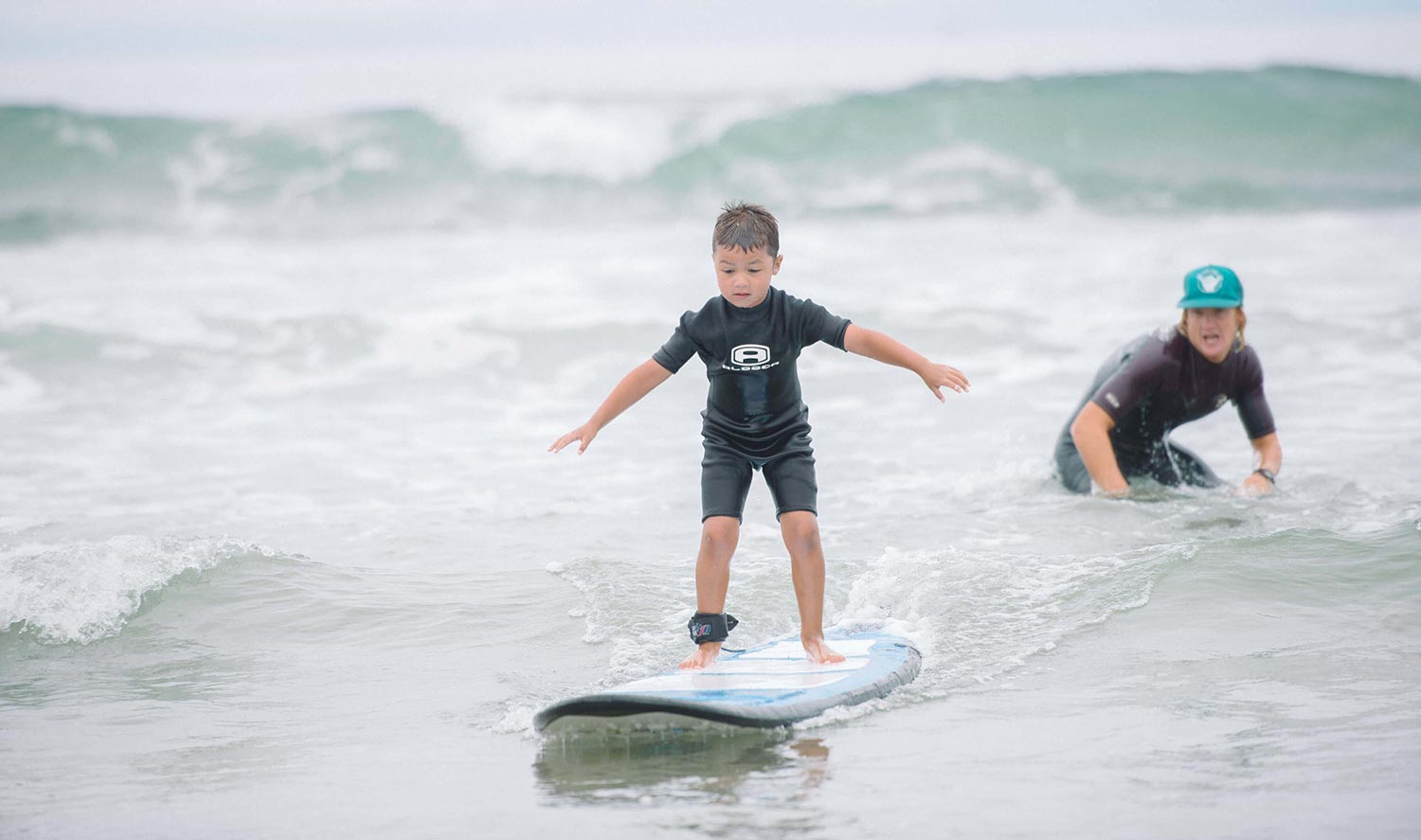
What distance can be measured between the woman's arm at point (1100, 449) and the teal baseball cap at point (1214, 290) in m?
0.77

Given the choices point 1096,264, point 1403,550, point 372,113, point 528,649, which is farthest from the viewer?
point 372,113

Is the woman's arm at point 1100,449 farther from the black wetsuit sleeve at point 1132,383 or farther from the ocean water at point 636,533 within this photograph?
the ocean water at point 636,533

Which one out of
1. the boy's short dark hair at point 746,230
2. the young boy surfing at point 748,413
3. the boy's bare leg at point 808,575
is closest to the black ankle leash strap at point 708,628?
the young boy surfing at point 748,413

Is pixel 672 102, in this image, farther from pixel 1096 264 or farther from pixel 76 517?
pixel 76 517

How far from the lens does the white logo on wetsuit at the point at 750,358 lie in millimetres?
4906

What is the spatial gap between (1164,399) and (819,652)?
10.0ft

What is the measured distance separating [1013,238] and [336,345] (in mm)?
9458

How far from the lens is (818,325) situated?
16.1 feet

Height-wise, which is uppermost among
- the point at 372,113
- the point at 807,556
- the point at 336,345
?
the point at 372,113

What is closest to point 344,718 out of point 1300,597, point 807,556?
point 807,556

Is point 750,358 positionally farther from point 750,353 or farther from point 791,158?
point 791,158

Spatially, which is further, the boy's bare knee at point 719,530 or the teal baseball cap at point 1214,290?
the teal baseball cap at point 1214,290

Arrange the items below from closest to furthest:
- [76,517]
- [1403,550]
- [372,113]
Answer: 1. [1403,550]
2. [76,517]
3. [372,113]

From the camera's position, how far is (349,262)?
1838cm
